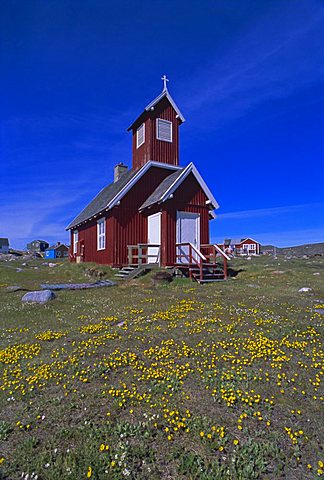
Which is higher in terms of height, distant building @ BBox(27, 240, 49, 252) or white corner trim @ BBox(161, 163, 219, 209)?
white corner trim @ BBox(161, 163, 219, 209)

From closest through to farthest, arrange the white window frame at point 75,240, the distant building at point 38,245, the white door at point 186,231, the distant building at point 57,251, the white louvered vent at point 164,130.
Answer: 1. the white door at point 186,231
2. the white louvered vent at point 164,130
3. the white window frame at point 75,240
4. the distant building at point 57,251
5. the distant building at point 38,245

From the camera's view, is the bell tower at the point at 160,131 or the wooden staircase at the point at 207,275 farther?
the bell tower at the point at 160,131

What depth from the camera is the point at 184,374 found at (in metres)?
6.50

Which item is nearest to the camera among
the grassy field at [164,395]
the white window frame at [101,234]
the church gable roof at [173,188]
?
the grassy field at [164,395]

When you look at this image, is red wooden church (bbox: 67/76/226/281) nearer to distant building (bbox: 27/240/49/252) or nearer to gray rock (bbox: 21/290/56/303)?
gray rock (bbox: 21/290/56/303)

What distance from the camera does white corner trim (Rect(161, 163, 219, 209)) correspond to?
21.0m

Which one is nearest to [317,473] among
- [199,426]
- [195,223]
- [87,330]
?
→ [199,426]

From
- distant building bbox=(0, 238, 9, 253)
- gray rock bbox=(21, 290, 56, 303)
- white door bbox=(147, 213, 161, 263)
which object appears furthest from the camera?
distant building bbox=(0, 238, 9, 253)

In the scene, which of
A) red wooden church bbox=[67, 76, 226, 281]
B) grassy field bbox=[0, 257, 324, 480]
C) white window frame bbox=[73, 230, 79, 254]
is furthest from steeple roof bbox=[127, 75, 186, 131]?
grassy field bbox=[0, 257, 324, 480]

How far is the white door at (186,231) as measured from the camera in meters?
21.9

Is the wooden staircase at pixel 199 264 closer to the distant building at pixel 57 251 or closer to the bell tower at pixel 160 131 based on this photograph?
the bell tower at pixel 160 131

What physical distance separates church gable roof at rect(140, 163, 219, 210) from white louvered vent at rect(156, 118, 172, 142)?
11.6 ft

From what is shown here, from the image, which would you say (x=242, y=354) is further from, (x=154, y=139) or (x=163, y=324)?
(x=154, y=139)

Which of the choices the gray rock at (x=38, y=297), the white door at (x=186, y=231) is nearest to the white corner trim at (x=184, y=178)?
the white door at (x=186, y=231)
